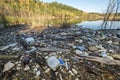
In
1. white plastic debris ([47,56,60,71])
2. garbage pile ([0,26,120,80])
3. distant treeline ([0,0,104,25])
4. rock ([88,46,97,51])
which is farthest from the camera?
distant treeline ([0,0,104,25])

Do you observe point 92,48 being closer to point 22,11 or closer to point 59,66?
point 59,66

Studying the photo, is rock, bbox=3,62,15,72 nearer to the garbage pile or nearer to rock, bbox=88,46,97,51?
the garbage pile

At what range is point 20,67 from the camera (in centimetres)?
323

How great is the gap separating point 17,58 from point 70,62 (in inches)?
53.4

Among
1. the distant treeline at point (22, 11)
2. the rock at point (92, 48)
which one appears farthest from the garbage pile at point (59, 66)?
the distant treeline at point (22, 11)

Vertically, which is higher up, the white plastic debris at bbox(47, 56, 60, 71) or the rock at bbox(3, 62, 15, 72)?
the white plastic debris at bbox(47, 56, 60, 71)

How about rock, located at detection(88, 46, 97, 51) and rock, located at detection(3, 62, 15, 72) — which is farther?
rock, located at detection(88, 46, 97, 51)

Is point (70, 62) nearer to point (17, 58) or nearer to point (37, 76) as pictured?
point (37, 76)

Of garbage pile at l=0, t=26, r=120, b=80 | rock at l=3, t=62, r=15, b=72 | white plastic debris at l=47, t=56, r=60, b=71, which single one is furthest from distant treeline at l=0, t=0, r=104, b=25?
white plastic debris at l=47, t=56, r=60, b=71

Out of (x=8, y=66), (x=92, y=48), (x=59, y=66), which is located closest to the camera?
(x=59, y=66)

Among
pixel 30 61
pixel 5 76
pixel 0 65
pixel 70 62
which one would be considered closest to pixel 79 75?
pixel 70 62

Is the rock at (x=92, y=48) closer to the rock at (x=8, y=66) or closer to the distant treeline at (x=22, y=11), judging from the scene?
the rock at (x=8, y=66)

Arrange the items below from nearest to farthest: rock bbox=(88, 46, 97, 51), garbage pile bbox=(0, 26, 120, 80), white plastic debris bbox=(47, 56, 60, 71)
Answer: garbage pile bbox=(0, 26, 120, 80), white plastic debris bbox=(47, 56, 60, 71), rock bbox=(88, 46, 97, 51)

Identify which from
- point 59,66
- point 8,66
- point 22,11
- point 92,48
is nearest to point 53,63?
point 59,66
